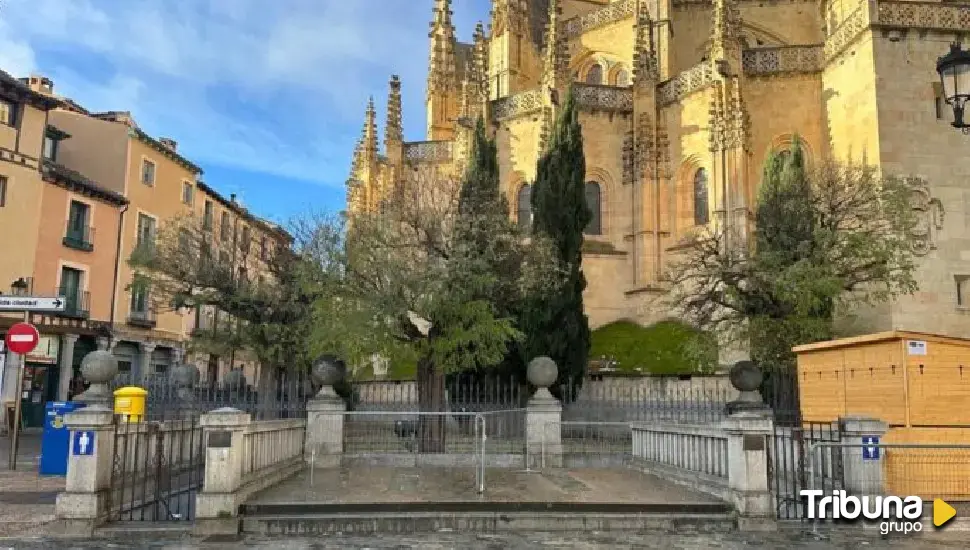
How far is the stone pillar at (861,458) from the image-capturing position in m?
9.24

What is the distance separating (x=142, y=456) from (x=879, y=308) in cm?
1974

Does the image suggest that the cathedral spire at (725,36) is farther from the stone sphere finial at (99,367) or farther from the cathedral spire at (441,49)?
the stone sphere finial at (99,367)

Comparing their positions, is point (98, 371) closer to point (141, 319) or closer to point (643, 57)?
point (141, 319)

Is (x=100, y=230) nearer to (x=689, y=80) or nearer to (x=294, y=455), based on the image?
(x=294, y=455)

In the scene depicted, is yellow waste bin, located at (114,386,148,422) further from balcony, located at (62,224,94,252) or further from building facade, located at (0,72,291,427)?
balcony, located at (62,224,94,252)

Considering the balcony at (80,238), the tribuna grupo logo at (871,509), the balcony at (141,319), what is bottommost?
the tribuna grupo logo at (871,509)

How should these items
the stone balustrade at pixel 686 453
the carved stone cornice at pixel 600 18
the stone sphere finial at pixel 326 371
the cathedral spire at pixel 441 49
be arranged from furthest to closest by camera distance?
the cathedral spire at pixel 441 49
the carved stone cornice at pixel 600 18
the stone sphere finial at pixel 326 371
the stone balustrade at pixel 686 453

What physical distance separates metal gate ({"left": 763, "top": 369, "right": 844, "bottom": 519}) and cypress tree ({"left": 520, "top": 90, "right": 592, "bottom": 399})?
5.11 metres

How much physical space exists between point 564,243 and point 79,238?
19.9 m

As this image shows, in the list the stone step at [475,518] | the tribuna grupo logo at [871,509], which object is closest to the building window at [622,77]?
the tribuna grupo logo at [871,509]

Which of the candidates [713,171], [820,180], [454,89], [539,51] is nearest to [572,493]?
[820,180]

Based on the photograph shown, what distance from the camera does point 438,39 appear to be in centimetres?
4153

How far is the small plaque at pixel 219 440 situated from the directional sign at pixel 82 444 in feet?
4.15

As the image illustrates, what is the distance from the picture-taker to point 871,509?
8578 millimetres
